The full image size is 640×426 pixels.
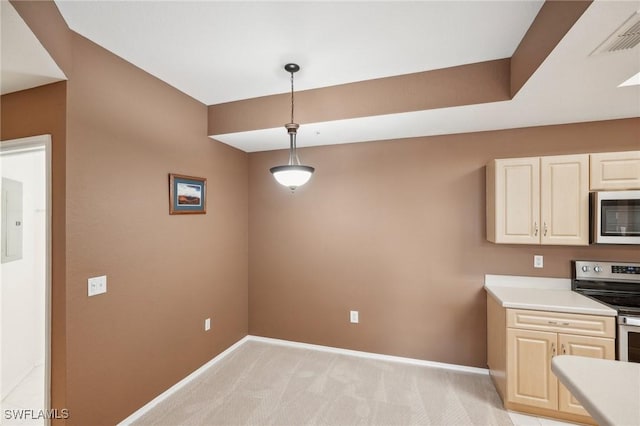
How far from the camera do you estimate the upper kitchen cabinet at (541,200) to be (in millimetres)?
2359

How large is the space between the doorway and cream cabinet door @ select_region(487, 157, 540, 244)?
13.0 feet

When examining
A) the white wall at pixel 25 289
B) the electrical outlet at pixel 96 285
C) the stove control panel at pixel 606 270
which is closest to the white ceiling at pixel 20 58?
the white wall at pixel 25 289

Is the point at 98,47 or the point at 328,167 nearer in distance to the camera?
the point at 98,47

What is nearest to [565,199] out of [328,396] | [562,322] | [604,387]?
[562,322]

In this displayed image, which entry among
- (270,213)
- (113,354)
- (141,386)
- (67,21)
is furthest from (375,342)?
(67,21)

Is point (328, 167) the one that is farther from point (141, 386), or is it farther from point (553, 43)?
point (141, 386)

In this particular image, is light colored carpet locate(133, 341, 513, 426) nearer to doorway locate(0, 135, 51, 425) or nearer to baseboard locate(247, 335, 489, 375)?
baseboard locate(247, 335, 489, 375)

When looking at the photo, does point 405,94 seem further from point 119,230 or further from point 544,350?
point 119,230

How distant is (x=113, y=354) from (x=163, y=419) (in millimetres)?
682

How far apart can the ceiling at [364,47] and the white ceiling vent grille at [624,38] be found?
4cm

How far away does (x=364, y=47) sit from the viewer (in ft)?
6.52

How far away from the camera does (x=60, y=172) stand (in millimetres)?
1766

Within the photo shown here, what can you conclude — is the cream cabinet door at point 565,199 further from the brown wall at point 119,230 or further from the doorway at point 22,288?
the doorway at point 22,288

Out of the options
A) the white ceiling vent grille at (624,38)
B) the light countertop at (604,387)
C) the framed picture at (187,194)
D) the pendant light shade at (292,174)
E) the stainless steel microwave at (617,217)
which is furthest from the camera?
the framed picture at (187,194)
